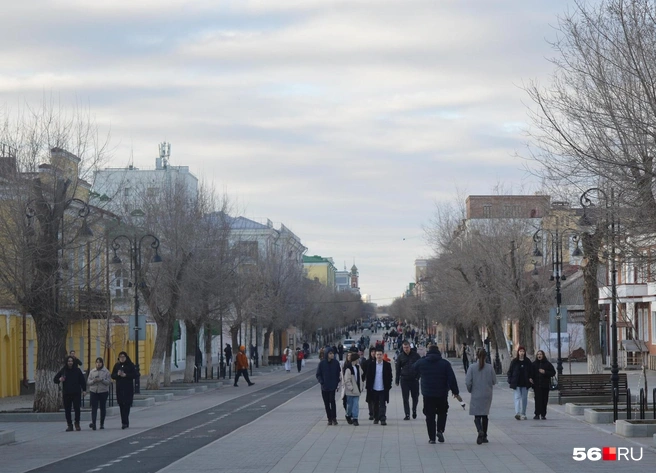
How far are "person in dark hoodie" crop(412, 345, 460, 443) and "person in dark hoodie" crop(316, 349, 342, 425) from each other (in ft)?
15.3

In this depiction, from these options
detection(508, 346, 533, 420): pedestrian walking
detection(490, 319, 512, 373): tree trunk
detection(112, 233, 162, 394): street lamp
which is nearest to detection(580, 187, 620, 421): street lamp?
detection(508, 346, 533, 420): pedestrian walking

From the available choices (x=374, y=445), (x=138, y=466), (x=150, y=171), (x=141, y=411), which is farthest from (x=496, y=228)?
(x=150, y=171)

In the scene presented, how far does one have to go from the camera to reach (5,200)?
1149 inches

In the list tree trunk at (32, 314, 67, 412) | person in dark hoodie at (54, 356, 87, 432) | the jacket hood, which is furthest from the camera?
tree trunk at (32, 314, 67, 412)

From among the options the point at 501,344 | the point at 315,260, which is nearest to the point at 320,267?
the point at 315,260

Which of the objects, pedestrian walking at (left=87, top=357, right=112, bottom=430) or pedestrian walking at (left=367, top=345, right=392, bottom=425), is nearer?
pedestrian walking at (left=87, top=357, right=112, bottom=430)

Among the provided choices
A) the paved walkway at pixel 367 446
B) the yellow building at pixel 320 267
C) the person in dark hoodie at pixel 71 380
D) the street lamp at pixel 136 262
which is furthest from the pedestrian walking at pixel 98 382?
the yellow building at pixel 320 267

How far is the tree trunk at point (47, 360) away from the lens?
93.2 feet

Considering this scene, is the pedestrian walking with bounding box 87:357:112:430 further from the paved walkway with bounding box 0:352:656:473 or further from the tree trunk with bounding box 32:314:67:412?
the tree trunk with bounding box 32:314:67:412

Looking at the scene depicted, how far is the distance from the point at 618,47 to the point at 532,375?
966cm

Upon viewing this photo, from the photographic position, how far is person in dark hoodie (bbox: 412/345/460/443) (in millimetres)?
19109

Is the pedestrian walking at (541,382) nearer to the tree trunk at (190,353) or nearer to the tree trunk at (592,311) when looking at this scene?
the tree trunk at (592,311)

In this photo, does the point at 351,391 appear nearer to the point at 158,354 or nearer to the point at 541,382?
the point at 541,382

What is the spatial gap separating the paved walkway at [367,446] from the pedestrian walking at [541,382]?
13.8 inches
